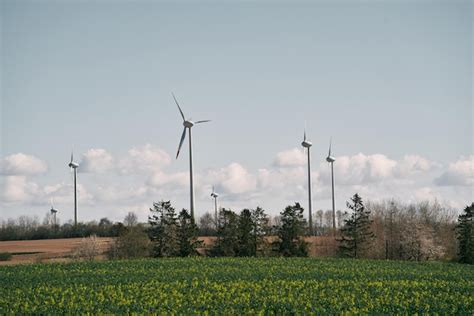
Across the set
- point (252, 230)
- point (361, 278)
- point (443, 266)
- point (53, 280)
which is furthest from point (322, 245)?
point (53, 280)

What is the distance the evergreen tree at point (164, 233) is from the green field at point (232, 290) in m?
23.6

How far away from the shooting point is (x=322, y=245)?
96.4 meters

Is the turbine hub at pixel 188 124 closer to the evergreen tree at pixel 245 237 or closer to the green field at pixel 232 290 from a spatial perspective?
the evergreen tree at pixel 245 237

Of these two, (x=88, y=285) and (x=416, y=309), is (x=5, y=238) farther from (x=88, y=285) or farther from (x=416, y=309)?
(x=416, y=309)

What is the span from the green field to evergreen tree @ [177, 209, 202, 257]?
2319 centimetres

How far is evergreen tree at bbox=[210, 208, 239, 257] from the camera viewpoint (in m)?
78.5

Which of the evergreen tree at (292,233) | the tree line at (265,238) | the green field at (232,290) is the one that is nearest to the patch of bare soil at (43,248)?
the tree line at (265,238)

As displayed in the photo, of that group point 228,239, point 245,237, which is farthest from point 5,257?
point 245,237

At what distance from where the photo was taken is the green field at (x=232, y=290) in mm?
32938

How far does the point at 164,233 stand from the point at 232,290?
42.9 m

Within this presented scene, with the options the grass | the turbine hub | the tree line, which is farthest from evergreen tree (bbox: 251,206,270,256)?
the grass

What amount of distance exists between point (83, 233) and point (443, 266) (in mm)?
87709

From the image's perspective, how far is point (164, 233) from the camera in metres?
79.7

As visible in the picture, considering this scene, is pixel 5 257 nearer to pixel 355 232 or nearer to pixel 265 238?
pixel 265 238
